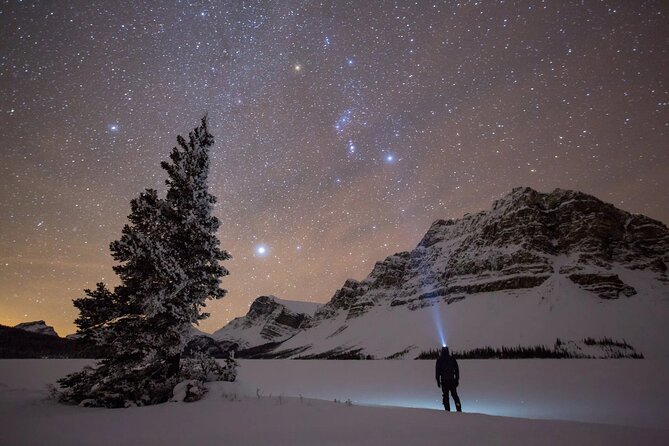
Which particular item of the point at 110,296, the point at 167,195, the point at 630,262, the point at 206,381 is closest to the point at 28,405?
the point at 110,296

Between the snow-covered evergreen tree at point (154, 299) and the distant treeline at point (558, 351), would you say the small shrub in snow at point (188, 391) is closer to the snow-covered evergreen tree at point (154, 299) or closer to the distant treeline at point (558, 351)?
the snow-covered evergreen tree at point (154, 299)

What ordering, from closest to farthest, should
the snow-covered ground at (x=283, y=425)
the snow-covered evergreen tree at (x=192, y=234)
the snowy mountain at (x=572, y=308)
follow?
the snow-covered ground at (x=283, y=425), the snow-covered evergreen tree at (x=192, y=234), the snowy mountain at (x=572, y=308)

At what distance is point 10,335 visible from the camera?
147875 millimetres

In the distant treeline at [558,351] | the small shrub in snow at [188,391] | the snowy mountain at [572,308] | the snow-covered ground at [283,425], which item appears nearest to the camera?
the snow-covered ground at [283,425]

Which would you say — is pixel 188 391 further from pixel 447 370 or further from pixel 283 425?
pixel 447 370

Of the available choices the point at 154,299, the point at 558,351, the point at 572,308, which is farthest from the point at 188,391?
the point at 572,308

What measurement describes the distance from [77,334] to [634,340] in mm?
151850

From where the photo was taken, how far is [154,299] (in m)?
11.6

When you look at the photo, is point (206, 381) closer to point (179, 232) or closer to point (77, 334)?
point (77, 334)

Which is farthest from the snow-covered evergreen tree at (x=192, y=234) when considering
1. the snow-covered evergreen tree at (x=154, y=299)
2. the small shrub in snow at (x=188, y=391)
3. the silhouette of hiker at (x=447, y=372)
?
the silhouette of hiker at (x=447, y=372)

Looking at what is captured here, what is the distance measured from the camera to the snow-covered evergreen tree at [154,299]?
1143 centimetres

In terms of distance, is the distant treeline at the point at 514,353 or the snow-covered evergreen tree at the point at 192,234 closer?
the snow-covered evergreen tree at the point at 192,234

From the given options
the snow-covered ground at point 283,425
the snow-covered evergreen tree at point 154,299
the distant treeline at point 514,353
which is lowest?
the distant treeline at point 514,353

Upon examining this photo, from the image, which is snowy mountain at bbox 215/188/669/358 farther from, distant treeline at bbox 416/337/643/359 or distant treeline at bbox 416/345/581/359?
distant treeline at bbox 416/345/581/359
